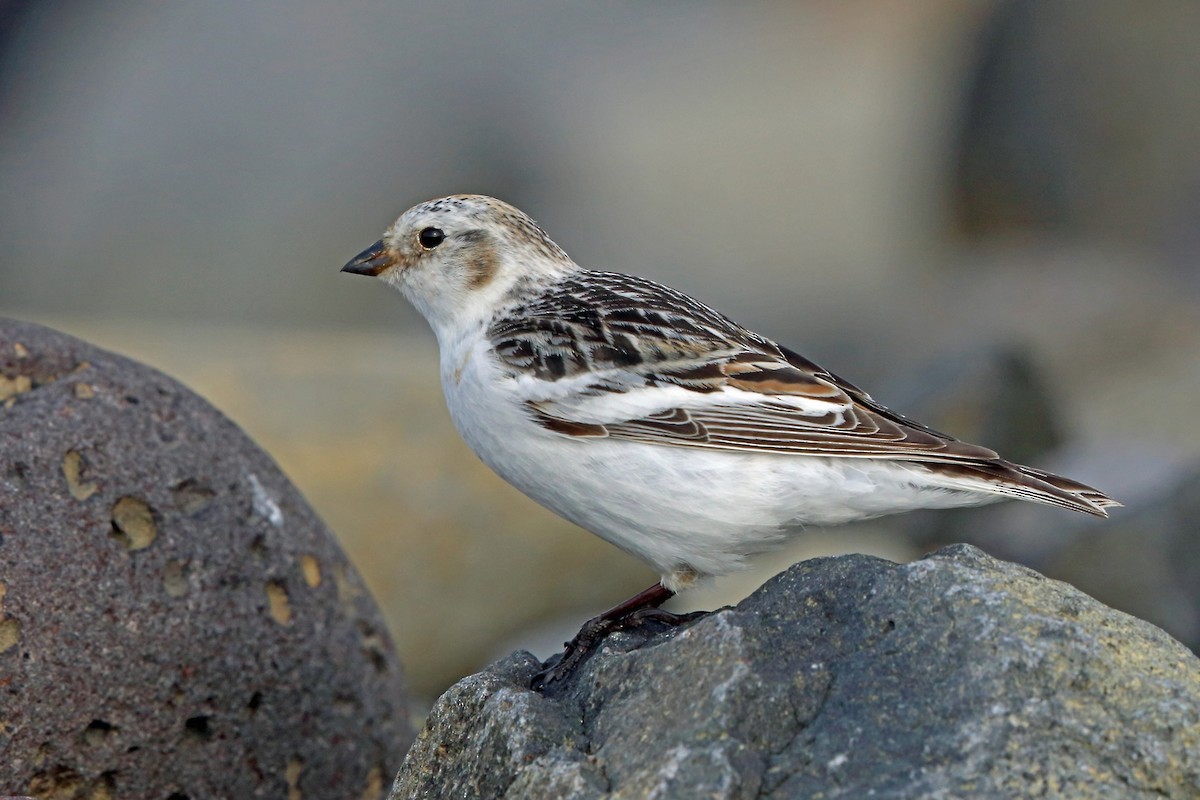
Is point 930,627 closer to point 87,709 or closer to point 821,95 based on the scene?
point 87,709

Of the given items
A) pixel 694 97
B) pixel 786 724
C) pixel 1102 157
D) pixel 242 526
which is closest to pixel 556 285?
pixel 242 526

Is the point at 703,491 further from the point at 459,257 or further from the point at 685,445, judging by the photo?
the point at 459,257

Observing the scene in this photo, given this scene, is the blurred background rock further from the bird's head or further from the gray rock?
the gray rock

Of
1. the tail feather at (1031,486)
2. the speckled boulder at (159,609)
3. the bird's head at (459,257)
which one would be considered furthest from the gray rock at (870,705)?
the bird's head at (459,257)

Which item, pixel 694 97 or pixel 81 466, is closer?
pixel 81 466

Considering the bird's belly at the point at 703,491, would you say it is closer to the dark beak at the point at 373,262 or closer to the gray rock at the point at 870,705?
the gray rock at the point at 870,705

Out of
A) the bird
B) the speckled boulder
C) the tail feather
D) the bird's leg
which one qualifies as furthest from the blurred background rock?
the tail feather
